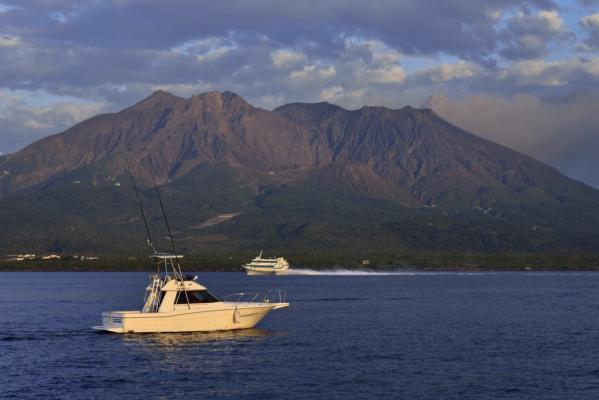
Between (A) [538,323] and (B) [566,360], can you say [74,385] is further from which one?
(A) [538,323]

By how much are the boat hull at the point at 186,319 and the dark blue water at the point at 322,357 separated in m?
0.76

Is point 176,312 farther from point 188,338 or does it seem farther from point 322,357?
point 322,357

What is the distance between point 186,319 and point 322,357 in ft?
43.3

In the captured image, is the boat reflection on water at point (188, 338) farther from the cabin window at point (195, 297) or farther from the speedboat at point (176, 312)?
the cabin window at point (195, 297)

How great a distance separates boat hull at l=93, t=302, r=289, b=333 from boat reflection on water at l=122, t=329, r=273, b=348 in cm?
40

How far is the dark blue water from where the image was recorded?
52125 millimetres

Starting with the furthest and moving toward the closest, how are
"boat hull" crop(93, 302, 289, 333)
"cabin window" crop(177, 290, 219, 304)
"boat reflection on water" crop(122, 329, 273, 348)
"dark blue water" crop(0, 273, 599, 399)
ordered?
"cabin window" crop(177, 290, 219, 304) → "boat hull" crop(93, 302, 289, 333) → "boat reflection on water" crop(122, 329, 273, 348) → "dark blue water" crop(0, 273, 599, 399)

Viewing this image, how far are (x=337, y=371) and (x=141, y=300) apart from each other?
70.9 meters

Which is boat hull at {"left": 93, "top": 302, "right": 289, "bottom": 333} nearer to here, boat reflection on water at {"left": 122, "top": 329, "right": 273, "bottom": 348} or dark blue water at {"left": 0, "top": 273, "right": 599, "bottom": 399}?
boat reflection on water at {"left": 122, "top": 329, "right": 273, "bottom": 348}

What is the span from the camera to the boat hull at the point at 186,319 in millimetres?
71500

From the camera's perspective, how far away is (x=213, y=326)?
73.4 meters

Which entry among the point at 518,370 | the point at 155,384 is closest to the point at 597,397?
the point at 518,370

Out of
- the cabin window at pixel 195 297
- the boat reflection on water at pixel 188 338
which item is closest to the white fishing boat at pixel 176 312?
the cabin window at pixel 195 297

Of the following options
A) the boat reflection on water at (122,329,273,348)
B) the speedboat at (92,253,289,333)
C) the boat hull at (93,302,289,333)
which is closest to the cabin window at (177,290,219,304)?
the speedboat at (92,253,289,333)
